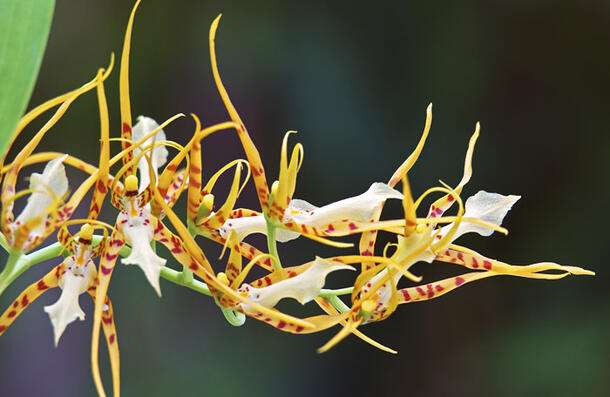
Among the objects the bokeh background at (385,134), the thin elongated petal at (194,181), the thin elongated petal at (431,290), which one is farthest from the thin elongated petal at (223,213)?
the bokeh background at (385,134)

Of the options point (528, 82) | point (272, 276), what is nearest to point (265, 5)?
point (528, 82)

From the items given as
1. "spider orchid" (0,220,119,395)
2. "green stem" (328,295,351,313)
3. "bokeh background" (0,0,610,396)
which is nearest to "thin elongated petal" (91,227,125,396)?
"spider orchid" (0,220,119,395)

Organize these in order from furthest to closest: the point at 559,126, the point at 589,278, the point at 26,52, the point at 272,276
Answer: the point at 559,126 < the point at 589,278 < the point at 272,276 < the point at 26,52

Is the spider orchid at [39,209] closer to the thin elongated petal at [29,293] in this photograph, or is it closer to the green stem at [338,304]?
Result: the thin elongated petal at [29,293]

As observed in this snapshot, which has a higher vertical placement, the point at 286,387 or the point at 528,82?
the point at 528,82

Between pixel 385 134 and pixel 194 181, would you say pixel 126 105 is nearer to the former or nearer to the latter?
pixel 194 181

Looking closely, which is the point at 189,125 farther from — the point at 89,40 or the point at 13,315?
the point at 13,315

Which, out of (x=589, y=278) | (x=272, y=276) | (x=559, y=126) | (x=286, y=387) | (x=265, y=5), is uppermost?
(x=265, y=5)
